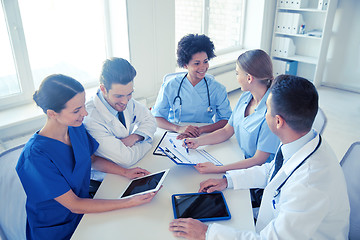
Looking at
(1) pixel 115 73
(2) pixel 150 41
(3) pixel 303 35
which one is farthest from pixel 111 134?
(3) pixel 303 35

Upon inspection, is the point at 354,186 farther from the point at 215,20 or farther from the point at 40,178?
the point at 215,20

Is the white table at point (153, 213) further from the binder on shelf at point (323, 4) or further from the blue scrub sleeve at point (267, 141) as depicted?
the binder on shelf at point (323, 4)

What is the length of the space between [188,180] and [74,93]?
24.7 inches

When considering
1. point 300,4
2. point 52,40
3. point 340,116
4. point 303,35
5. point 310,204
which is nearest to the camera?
point 310,204

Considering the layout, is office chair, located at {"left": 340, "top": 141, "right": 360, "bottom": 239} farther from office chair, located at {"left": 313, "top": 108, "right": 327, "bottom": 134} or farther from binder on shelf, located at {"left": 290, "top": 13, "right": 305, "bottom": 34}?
binder on shelf, located at {"left": 290, "top": 13, "right": 305, "bottom": 34}

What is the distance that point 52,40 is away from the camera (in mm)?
2641

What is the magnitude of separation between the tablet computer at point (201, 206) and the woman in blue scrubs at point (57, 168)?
13cm

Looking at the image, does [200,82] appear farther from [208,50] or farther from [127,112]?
[127,112]

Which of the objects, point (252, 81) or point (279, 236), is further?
point (252, 81)

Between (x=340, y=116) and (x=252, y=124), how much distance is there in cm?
270

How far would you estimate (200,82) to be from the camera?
2.04 m

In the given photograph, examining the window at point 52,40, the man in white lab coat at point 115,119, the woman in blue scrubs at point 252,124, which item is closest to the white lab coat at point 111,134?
the man in white lab coat at point 115,119

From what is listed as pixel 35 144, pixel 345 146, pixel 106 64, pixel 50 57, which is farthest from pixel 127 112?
pixel 345 146

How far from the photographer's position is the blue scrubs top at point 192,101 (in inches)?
80.4
